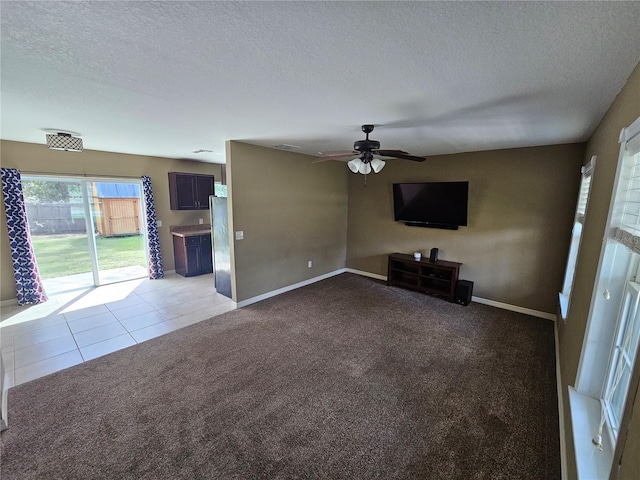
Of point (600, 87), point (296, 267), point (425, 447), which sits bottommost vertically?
point (425, 447)

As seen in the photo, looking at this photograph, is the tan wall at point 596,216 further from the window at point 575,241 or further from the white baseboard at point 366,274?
the white baseboard at point 366,274

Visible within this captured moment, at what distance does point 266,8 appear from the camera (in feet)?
3.53

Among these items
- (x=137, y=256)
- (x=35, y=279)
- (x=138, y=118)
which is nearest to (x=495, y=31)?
(x=138, y=118)

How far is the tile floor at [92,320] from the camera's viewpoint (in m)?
2.77

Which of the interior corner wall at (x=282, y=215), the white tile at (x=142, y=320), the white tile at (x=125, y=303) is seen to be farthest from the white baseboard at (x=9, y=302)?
the interior corner wall at (x=282, y=215)

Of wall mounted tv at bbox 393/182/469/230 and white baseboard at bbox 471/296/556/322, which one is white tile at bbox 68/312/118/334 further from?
white baseboard at bbox 471/296/556/322

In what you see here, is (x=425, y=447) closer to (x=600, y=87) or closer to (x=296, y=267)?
(x=600, y=87)

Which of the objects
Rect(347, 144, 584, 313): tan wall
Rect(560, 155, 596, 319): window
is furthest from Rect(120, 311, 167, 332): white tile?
Rect(560, 155, 596, 319): window

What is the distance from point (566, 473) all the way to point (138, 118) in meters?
4.36

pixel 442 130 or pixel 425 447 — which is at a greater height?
pixel 442 130

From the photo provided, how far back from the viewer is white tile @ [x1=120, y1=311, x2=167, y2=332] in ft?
11.4

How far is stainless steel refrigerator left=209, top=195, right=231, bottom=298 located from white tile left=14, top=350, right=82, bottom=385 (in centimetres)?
204

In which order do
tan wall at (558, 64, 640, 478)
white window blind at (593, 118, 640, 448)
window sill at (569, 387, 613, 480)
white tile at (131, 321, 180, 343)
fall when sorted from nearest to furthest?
1. window sill at (569, 387, 613, 480)
2. white window blind at (593, 118, 640, 448)
3. tan wall at (558, 64, 640, 478)
4. white tile at (131, 321, 180, 343)

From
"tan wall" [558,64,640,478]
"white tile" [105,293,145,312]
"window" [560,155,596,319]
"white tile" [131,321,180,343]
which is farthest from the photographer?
"white tile" [105,293,145,312]
